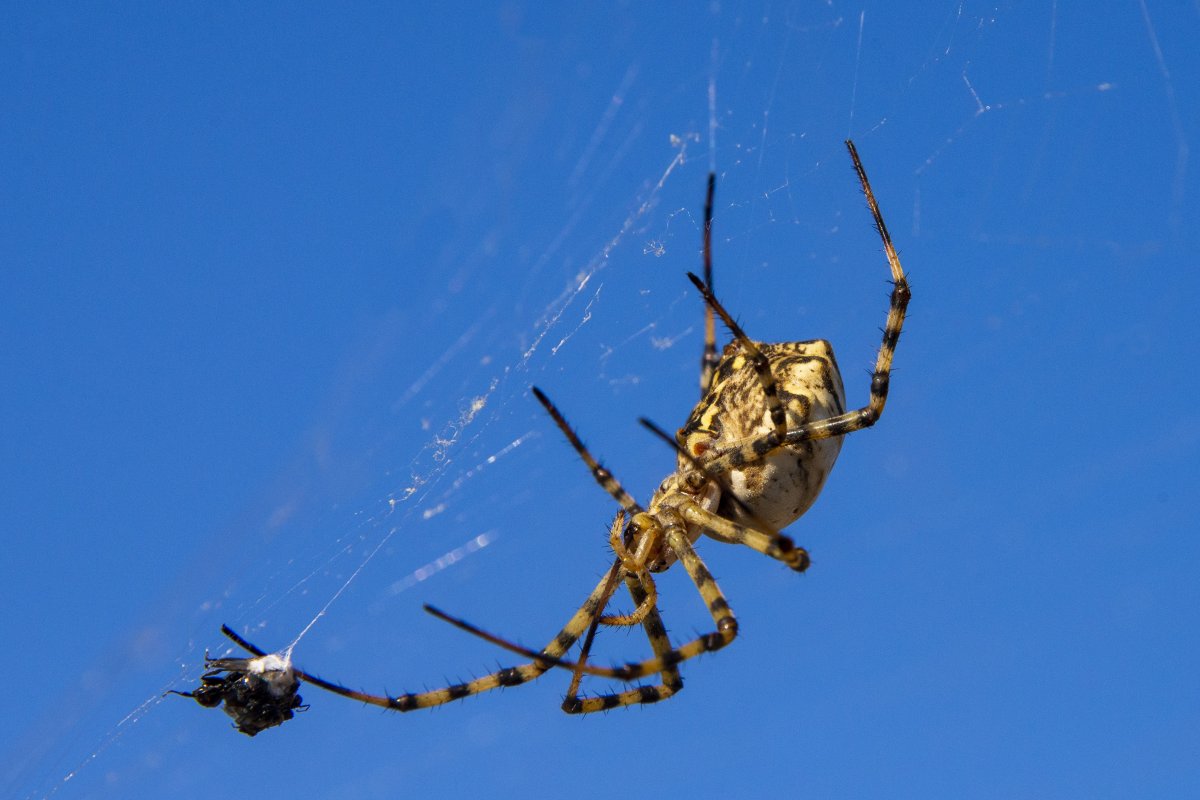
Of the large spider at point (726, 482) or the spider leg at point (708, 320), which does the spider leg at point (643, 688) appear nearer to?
the large spider at point (726, 482)

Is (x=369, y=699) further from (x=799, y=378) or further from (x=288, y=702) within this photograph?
(x=799, y=378)

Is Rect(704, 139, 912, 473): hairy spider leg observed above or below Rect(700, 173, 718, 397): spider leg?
below

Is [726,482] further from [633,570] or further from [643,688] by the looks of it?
[643,688]

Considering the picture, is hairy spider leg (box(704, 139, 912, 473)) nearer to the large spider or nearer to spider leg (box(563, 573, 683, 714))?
the large spider

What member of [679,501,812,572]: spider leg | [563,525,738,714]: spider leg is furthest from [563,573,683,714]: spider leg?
[679,501,812,572]: spider leg

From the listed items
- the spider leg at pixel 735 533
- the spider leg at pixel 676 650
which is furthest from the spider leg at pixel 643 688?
the spider leg at pixel 735 533

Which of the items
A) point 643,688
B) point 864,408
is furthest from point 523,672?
point 864,408

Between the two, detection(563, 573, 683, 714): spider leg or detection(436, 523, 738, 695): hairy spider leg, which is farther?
detection(563, 573, 683, 714): spider leg
